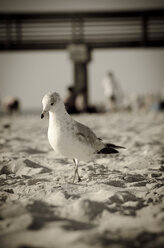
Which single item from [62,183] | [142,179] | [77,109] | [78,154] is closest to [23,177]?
[62,183]

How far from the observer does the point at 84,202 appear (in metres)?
1.58

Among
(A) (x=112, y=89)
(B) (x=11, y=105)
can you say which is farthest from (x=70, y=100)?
(B) (x=11, y=105)

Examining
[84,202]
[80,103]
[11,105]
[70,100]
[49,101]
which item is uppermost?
[49,101]

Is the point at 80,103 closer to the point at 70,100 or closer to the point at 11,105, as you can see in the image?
the point at 70,100

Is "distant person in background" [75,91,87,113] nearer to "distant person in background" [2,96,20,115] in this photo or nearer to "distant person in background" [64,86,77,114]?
"distant person in background" [64,86,77,114]

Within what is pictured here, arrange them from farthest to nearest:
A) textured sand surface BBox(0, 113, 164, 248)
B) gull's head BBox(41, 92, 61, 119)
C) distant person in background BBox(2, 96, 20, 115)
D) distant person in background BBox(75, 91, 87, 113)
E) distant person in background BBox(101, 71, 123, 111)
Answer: distant person in background BBox(2, 96, 20, 115)
distant person in background BBox(101, 71, 123, 111)
distant person in background BBox(75, 91, 87, 113)
gull's head BBox(41, 92, 61, 119)
textured sand surface BBox(0, 113, 164, 248)

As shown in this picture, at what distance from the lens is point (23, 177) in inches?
89.6

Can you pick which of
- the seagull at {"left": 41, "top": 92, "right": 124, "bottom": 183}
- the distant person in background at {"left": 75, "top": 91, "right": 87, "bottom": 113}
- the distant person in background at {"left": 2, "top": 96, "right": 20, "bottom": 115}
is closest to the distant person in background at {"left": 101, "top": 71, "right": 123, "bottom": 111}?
the distant person in background at {"left": 75, "top": 91, "right": 87, "bottom": 113}

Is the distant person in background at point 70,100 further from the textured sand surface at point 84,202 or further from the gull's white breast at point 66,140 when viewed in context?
the gull's white breast at point 66,140

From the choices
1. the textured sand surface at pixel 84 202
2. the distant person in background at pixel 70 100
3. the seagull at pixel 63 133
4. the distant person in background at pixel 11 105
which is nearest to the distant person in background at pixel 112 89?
the distant person in background at pixel 70 100

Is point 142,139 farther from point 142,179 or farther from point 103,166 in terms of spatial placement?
point 142,179

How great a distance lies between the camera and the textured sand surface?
1.23 metres

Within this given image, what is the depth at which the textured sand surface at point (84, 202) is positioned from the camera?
123cm

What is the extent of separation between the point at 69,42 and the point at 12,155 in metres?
5.70
